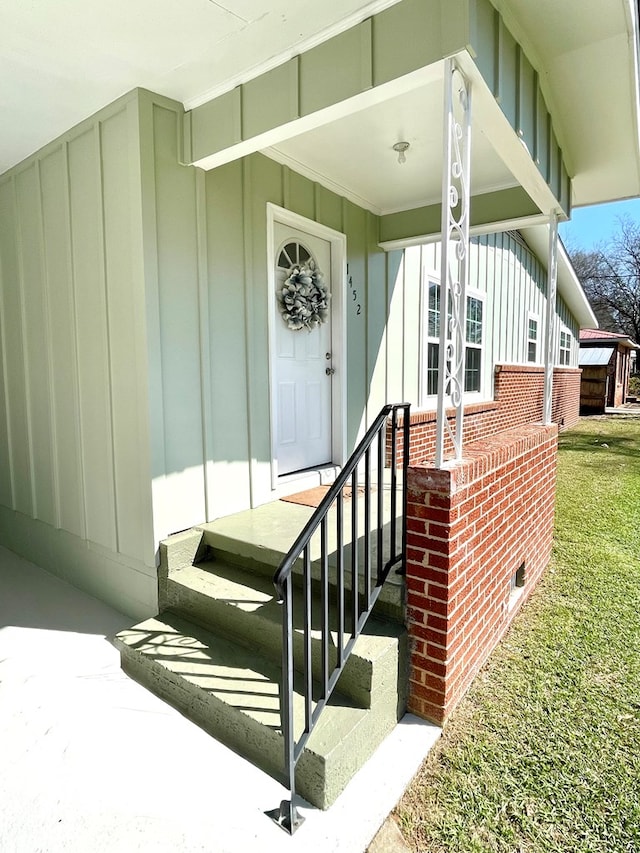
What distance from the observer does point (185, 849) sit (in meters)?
1.64

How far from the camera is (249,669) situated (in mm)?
2307

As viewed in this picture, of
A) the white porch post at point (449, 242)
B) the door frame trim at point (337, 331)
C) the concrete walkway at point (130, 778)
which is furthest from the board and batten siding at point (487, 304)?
the concrete walkway at point (130, 778)

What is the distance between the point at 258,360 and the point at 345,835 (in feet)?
8.71

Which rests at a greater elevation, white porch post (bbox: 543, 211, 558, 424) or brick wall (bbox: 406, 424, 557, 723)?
white porch post (bbox: 543, 211, 558, 424)

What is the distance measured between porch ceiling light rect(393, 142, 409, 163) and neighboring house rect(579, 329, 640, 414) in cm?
1554

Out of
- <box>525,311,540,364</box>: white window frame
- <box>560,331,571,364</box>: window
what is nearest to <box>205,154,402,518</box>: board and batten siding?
<box>525,311,540,364</box>: white window frame

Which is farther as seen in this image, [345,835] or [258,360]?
[258,360]

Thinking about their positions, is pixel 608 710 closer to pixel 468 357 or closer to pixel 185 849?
pixel 185 849

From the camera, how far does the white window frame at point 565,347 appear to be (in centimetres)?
1295

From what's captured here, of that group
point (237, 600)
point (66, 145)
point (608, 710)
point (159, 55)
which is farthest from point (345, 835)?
point (66, 145)

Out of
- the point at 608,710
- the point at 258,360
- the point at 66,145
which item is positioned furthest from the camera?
the point at 258,360

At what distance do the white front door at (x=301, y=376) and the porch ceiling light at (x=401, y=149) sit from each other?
921mm

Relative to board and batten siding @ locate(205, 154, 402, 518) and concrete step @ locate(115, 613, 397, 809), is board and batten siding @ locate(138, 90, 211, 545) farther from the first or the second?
concrete step @ locate(115, 613, 397, 809)

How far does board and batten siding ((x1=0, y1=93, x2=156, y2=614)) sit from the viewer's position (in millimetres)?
2934
